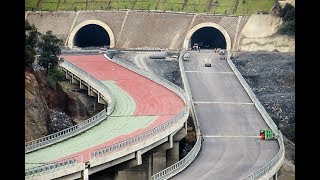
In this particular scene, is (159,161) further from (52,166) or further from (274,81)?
(274,81)

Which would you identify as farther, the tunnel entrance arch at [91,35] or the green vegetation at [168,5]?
the green vegetation at [168,5]

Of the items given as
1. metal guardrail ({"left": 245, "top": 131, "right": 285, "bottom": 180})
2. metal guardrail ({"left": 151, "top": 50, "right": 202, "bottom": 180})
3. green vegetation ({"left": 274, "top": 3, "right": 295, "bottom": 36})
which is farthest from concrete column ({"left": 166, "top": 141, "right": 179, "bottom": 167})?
green vegetation ({"left": 274, "top": 3, "right": 295, "bottom": 36})

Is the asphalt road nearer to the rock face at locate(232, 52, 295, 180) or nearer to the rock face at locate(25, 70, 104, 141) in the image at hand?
the rock face at locate(232, 52, 295, 180)

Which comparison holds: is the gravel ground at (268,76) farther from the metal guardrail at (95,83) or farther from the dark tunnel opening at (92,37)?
the dark tunnel opening at (92,37)

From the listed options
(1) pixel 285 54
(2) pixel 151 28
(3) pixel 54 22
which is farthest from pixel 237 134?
(3) pixel 54 22

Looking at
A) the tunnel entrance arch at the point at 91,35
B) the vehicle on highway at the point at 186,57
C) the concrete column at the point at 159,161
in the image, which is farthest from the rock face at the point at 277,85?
the tunnel entrance arch at the point at 91,35
